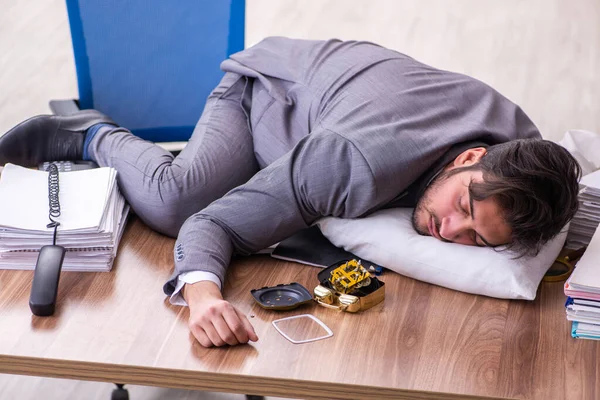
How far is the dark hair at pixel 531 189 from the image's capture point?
174 cm

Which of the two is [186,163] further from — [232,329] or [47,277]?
[232,329]

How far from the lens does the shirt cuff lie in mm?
1727

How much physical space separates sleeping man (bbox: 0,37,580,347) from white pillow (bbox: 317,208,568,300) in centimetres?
3

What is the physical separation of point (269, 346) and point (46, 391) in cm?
88

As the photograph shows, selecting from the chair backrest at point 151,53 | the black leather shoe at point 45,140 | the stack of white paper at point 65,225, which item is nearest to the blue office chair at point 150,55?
the chair backrest at point 151,53

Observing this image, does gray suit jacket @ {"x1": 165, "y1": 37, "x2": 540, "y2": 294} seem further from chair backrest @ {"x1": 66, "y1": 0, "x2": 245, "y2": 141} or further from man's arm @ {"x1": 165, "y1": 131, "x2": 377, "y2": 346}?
chair backrest @ {"x1": 66, "y1": 0, "x2": 245, "y2": 141}

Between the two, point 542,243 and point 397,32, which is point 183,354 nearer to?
point 542,243

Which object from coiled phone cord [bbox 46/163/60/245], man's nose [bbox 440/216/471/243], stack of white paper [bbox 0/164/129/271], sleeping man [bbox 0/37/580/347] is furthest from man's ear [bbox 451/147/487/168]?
coiled phone cord [bbox 46/163/60/245]

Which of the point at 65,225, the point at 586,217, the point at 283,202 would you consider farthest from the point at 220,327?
the point at 586,217

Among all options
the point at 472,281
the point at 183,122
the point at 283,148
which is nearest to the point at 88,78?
the point at 183,122

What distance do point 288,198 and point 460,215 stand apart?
14.5 inches

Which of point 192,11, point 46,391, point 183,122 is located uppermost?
point 192,11

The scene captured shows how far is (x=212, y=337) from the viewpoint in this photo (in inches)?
62.8

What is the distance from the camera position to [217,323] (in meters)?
1.61
